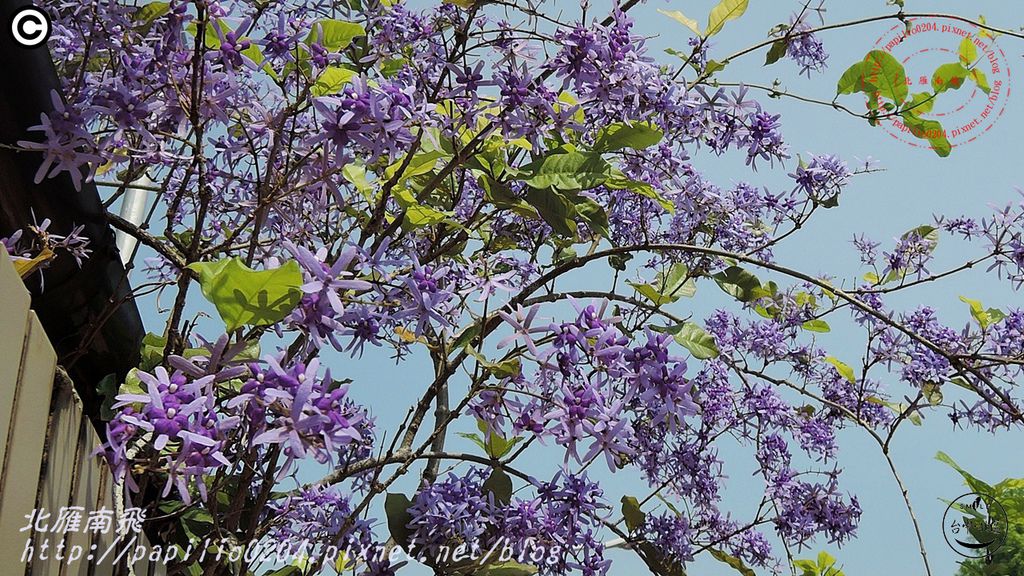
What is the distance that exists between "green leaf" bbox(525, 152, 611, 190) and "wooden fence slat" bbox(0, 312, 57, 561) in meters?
0.62

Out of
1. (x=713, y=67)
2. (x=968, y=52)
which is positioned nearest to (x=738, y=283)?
(x=713, y=67)

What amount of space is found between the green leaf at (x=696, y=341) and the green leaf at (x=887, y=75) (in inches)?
34.0

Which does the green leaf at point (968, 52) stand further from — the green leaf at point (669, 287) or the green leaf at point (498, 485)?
the green leaf at point (498, 485)

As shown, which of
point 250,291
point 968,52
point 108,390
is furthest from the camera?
point 968,52

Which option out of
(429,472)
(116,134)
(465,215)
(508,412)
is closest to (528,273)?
(465,215)

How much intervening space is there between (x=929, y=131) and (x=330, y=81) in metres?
1.29

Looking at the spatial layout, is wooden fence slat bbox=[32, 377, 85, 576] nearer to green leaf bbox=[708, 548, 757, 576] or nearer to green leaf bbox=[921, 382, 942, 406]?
green leaf bbox=[708, 548, 757, 576]

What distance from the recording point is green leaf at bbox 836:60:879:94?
177cm

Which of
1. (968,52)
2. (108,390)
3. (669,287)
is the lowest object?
(108,390)

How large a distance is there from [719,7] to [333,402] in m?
1.09

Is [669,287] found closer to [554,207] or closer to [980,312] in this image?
[554,207]

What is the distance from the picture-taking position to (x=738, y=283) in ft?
5.26

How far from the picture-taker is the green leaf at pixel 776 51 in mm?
1860

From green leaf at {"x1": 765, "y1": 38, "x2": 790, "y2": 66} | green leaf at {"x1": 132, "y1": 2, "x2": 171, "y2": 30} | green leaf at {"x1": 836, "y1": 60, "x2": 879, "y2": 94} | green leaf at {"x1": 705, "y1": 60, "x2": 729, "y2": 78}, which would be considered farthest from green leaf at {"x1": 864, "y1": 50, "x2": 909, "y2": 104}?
green leaf at {"x1": 132, "y1": 2, "x2": 171, "y2": 30}
